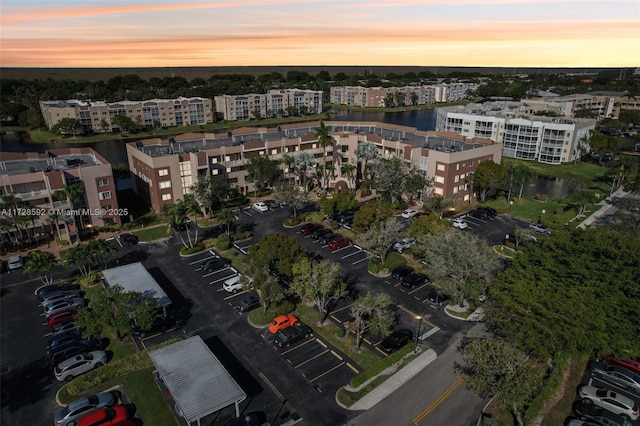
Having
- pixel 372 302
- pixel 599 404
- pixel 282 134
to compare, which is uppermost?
pixel 282 134

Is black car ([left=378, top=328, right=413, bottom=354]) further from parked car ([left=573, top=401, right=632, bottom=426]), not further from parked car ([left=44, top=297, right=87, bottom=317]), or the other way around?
parked car ([left=44, top=297, right=87, bottom=317])

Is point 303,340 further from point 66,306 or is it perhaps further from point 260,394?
point 66,306

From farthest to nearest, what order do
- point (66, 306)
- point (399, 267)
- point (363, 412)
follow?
point (399, 267), point (66, 306), point (363, 412)

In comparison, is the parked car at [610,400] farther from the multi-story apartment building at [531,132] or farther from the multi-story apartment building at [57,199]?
the multi-story apartment building at [531,132]

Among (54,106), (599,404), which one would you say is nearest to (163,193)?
(599,404)

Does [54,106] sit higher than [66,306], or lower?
higher

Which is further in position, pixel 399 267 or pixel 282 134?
pixel 282 134

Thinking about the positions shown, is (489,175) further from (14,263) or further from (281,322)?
(14,263)

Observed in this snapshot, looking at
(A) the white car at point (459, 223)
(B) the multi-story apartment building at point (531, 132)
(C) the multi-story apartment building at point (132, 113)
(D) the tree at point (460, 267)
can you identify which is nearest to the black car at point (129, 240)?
(D) the tree at point (460, 267)

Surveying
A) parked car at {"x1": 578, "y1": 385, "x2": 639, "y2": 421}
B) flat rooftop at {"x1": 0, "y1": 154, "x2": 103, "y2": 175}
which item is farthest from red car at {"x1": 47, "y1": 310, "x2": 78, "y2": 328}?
parked car at {"x1": 578, "y1": 385, "x2": 639, "y2": 421}
